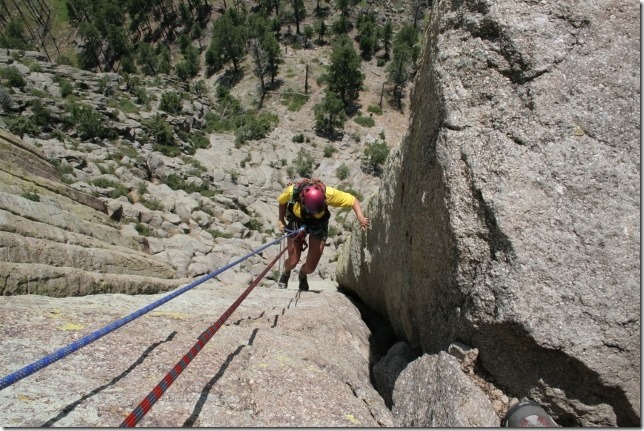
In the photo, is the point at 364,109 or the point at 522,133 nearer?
the point at 522,133

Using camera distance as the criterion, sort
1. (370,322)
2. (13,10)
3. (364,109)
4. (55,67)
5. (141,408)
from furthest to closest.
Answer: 1. (13,10)
2. (364,109)
3. (55,67)
4. (370,322)
5. (141,408)

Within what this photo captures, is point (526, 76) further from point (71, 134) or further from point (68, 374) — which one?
point (71, 134)

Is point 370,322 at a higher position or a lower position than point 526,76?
lower

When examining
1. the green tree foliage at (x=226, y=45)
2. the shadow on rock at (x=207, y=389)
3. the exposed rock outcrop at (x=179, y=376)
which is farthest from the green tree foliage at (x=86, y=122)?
the green tree foliage at (x=226, y=45)

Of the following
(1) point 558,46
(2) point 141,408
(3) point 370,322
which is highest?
(1) point 558,46

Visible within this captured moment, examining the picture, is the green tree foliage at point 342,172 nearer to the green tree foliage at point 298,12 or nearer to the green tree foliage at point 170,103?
the green tree foliage at point 170,103

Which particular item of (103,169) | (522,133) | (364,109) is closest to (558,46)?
(522,133)

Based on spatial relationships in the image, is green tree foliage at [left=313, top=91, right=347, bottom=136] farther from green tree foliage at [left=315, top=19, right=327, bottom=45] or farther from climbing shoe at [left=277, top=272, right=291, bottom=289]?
climbing shoe at [left=277, top=272, right=291, bottom=289]

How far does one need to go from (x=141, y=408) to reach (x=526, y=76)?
3.93 m

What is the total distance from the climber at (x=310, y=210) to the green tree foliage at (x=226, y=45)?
6153cm

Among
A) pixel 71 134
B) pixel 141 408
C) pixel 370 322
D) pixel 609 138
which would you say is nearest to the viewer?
pixel 141 408

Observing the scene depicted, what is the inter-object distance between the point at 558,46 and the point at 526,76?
Result: 0.35 meters

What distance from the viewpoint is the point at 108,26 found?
7425 cm

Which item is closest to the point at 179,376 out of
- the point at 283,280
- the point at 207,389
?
the point at 207,389
